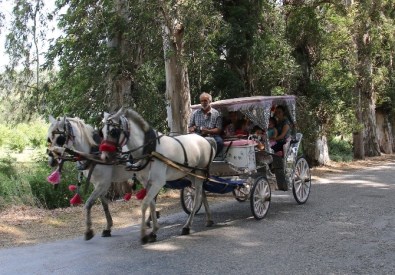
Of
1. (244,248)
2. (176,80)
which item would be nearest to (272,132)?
(176,80)

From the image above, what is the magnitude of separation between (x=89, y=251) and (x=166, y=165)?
1953mm

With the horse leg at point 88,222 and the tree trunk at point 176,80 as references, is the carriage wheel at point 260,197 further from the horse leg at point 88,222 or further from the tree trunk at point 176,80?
the tree trunk at point 176,80

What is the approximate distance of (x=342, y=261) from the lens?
6859 mm

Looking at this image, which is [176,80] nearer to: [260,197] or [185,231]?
[260,197]

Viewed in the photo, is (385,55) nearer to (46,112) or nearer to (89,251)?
(46,112)

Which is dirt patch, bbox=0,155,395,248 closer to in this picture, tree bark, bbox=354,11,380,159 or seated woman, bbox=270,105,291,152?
seated woman, bbox=270,105,291,152

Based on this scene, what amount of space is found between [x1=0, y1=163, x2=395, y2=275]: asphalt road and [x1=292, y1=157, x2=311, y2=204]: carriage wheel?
583 mm

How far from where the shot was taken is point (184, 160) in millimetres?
8961

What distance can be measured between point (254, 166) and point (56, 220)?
15.4 ft

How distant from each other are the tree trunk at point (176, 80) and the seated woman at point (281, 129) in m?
3.10

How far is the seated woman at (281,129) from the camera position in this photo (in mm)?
11461

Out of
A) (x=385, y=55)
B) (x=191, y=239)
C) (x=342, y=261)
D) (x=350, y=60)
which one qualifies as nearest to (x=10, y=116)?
(x=191, y=239)

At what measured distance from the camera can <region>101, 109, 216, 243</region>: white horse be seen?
7.78 metres

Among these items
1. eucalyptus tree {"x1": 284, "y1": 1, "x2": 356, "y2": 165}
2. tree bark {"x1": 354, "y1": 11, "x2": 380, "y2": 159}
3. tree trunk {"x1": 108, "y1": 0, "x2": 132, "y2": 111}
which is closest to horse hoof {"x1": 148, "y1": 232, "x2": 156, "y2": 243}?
tree trunk {"x1": 108, "y1": 0, "x2": 132, "y2": 111}
